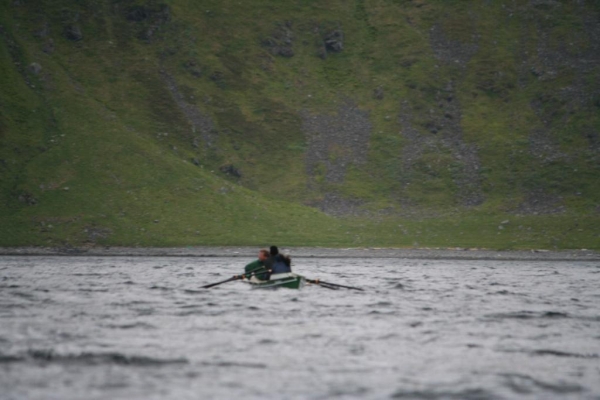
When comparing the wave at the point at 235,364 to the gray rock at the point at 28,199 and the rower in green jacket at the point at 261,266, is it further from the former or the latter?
the gray rock at the point at 28,199

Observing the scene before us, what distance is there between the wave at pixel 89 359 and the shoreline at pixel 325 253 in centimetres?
7450

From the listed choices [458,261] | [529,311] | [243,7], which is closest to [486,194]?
[458,261]

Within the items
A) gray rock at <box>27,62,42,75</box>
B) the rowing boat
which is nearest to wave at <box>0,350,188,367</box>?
the rowing boat

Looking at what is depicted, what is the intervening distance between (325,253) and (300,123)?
5023cm

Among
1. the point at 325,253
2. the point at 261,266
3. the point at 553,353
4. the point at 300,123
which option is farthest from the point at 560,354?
the point at 300,123

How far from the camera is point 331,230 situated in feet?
387

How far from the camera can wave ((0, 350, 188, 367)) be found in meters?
25.3

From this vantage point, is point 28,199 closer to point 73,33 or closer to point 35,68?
point 35,68

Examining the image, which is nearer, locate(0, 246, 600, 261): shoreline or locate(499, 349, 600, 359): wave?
locate(499, 349, 600, 359): wave

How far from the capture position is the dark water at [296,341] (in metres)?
22.2

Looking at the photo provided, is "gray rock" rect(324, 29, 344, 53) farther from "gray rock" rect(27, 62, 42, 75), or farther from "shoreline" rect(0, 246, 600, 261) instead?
"shoreline" rect(0, 246, 600, 261)

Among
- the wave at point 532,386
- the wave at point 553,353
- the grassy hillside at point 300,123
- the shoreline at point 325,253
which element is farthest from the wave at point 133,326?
the grassy hillside at point 300,123

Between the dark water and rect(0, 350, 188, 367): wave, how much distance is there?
7 cm

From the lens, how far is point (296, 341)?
2998 cm
